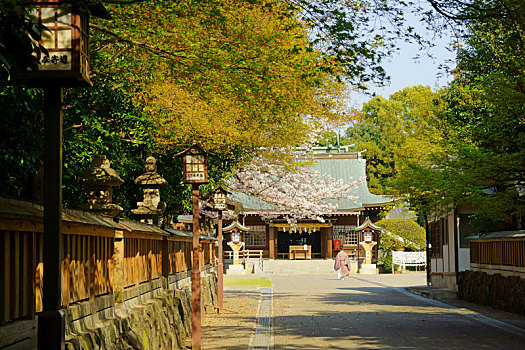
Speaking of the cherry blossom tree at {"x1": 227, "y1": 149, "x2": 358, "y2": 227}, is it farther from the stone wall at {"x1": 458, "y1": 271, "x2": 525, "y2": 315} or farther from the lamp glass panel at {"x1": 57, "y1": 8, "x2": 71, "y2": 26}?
the lamp glass panel at {"x1": 57, "y1": 8, "x2": 71, "y2": 26}

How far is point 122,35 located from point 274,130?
32.7 feet

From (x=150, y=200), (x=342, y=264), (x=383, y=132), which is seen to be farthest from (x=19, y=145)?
(x=383, y=132)

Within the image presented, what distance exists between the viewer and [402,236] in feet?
163

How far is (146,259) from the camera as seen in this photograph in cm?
1176

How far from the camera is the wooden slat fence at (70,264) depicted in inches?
206

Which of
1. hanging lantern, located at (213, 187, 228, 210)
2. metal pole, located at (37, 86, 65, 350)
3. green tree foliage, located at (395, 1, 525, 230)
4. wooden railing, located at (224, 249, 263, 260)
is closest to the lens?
metal pole, located at (37, 86, 65, 350)

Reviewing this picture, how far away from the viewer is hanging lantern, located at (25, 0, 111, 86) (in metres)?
4.93

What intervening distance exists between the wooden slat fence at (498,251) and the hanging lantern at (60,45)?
1708 cm

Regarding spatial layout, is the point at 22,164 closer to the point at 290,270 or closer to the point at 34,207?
the point at 34,207

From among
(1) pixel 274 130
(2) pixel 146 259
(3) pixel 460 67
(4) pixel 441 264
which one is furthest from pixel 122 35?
(4) pixel 441 264

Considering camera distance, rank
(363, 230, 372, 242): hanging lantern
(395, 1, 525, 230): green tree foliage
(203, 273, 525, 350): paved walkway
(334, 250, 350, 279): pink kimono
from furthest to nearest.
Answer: (363, 230, 372, 242): hanging lantern
(334, 250, 350, 279): pink kimono
(395, 1, 525, 230): green tree foliage
(203, 273, 525, 350): paved walkway

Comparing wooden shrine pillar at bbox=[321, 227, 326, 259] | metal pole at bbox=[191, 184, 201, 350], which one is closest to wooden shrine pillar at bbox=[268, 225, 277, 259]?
wooden shrine pillar at bbox=[321, 227, 326, 259]

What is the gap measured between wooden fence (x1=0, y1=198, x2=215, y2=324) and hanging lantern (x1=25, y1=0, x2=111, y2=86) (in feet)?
3.30

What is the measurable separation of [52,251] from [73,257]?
100 inches
